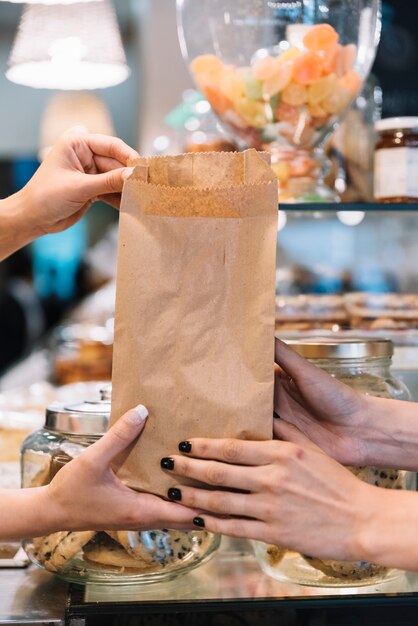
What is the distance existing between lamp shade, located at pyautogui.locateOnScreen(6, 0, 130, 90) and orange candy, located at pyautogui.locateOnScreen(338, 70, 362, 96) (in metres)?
1.96

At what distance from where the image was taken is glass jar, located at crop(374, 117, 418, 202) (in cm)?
150

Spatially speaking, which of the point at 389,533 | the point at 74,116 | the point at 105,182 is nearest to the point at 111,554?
the point at 389,533

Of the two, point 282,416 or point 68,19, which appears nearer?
point 282,416

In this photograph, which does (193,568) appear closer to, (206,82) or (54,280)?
(206,82)

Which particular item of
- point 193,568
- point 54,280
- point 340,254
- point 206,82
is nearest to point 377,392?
point 193,568

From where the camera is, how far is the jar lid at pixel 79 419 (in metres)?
1.12

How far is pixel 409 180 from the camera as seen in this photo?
4.92 ft

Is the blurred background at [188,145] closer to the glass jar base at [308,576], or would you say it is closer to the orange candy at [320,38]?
the orange candy at [320,38]

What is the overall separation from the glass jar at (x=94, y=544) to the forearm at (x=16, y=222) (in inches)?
11.3

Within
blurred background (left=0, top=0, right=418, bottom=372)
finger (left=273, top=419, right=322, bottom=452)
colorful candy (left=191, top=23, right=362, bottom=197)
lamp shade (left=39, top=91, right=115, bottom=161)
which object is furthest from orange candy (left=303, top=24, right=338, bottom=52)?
lamp shade (left=39, top=91, right=115, bottom=161)

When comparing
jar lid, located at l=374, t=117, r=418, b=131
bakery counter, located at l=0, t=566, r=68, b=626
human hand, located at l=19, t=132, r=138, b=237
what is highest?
jar lid, located at l=374, t=117, r=418, b=131

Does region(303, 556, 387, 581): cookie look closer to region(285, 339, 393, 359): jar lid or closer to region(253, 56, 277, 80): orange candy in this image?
region(285, 339, 393, 359): jar lid

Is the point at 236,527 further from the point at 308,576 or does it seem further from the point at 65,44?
the point at 65,44

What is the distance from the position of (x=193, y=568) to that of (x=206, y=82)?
0.86 m
